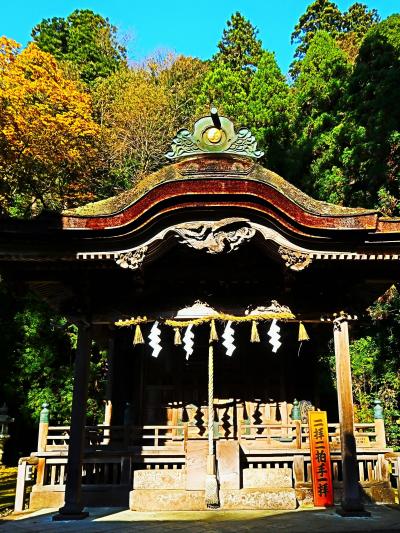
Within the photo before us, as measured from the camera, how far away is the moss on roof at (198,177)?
26.8ft

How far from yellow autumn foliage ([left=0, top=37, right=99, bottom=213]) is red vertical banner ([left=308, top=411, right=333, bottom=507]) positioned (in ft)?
67.6

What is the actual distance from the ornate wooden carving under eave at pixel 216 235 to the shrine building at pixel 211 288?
24 millimetres

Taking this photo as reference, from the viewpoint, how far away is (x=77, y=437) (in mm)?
8312

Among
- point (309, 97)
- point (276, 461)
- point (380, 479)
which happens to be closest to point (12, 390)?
point (276, 461)

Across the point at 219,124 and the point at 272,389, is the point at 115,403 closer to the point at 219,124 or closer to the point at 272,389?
the point at 272,389

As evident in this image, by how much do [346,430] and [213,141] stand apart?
5819 mm

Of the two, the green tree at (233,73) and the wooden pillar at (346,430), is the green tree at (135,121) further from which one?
the wooden pillar at (346,430)

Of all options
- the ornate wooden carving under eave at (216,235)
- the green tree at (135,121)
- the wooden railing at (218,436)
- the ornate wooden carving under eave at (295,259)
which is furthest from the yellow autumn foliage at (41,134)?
the ornate wooden carving under eave at (295,259)

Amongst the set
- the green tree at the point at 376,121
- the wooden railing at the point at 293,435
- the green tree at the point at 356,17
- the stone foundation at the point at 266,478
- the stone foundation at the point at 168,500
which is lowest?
the stone foundation at the point at 168,500

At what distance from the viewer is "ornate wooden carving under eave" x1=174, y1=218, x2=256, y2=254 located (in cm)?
812

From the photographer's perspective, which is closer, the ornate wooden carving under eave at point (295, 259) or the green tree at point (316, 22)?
the ornate wooden carving under eave at point (295, 259)

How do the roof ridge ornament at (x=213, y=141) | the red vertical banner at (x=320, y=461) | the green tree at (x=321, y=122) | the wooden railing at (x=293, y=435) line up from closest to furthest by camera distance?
the red vertical banner at (x=320, y=461)
the roof ridge ornament at (x=213, y=141)
the wooden railing at (x=293, y=435)
the green tree at (x=321, y=122)

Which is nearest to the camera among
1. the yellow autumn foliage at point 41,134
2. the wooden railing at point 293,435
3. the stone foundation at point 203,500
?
the stone foundation at point 203,500

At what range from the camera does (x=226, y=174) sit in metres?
8.36
